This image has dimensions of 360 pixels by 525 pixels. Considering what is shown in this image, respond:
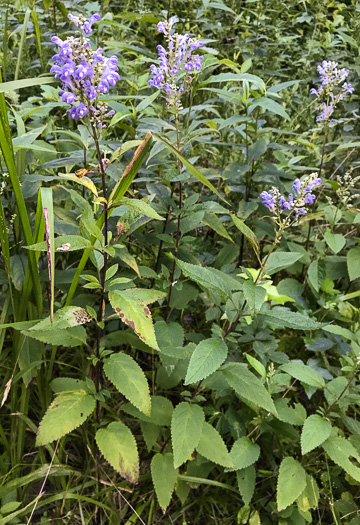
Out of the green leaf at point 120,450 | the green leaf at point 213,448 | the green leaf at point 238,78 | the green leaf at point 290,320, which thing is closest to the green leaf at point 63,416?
the green leaf at point 120,450

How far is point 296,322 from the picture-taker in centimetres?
126

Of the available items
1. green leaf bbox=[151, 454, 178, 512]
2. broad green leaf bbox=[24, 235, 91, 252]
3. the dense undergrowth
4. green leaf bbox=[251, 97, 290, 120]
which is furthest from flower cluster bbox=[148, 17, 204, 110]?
green leaf bbox=[151, 454, 178, 512]

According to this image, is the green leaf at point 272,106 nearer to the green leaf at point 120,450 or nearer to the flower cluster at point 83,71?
the flower cluster at point 83,71

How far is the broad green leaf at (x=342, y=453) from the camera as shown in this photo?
1402 mm

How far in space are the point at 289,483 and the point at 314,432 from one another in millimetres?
210

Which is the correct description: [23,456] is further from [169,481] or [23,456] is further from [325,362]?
[325,362]

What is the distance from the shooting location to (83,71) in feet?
3.54

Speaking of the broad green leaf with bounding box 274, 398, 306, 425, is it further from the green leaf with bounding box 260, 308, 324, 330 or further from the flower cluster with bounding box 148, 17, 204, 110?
the flower cluster with bounding box 148, 17, 204, 110

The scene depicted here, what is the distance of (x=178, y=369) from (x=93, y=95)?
1.07 metres

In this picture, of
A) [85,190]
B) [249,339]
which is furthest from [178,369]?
[85,190]

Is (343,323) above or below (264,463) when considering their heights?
above

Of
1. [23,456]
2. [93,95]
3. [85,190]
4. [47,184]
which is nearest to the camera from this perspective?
[93,95]

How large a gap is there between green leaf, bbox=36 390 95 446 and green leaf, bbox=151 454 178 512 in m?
0.37

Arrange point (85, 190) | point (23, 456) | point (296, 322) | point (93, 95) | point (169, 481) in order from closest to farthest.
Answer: point (93, 95) < point (296, 322) < point (169, 481) < point (23, 456) < point (85, 190)
